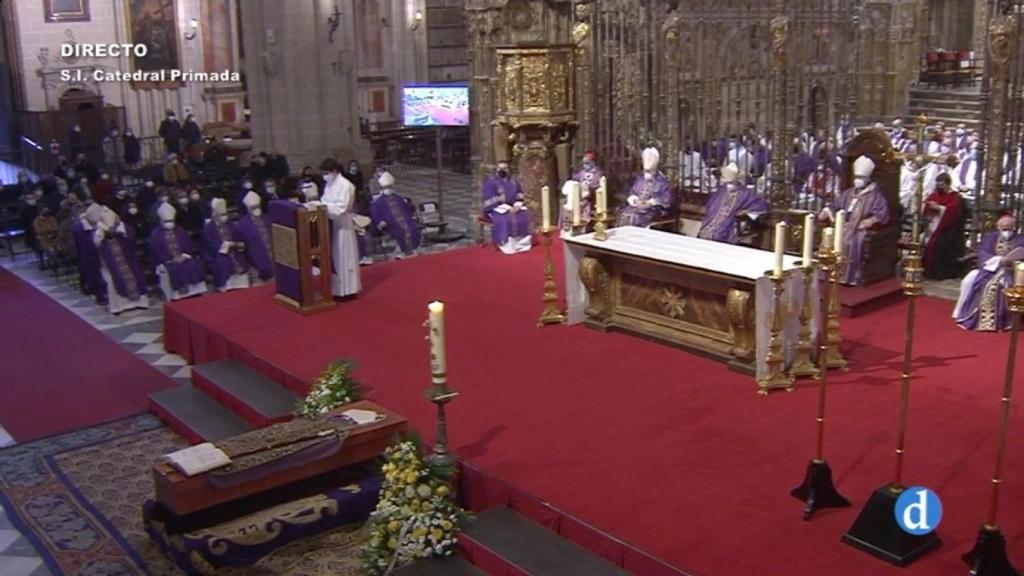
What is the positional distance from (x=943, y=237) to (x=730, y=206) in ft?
7.28

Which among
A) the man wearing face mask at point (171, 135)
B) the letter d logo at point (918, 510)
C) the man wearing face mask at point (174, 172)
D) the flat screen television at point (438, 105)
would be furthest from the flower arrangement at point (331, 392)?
the man wearing face mask at point (171, 135)

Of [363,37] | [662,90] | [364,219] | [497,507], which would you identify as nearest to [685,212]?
[662,90]

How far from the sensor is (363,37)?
28203 millimetres

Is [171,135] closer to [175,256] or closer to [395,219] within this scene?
[395,219]

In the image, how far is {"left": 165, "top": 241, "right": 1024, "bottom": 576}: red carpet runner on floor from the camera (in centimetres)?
583

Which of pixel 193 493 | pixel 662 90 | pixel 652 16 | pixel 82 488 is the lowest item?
pixel 82 488

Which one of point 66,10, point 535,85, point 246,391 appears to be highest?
point 66,10

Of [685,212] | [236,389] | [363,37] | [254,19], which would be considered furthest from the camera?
[363,37]

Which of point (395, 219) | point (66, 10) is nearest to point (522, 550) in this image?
point (395, 219)

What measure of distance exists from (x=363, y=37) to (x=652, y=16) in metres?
15.5

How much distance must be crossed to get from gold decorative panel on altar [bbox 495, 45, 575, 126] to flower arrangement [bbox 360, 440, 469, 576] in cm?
853

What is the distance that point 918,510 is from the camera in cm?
527

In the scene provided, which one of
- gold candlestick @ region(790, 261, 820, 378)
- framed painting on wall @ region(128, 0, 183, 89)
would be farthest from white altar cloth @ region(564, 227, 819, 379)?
framed painting on wall @ region(128, 0, 183, 89)

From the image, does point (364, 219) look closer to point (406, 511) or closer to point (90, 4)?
point (406, 511)
